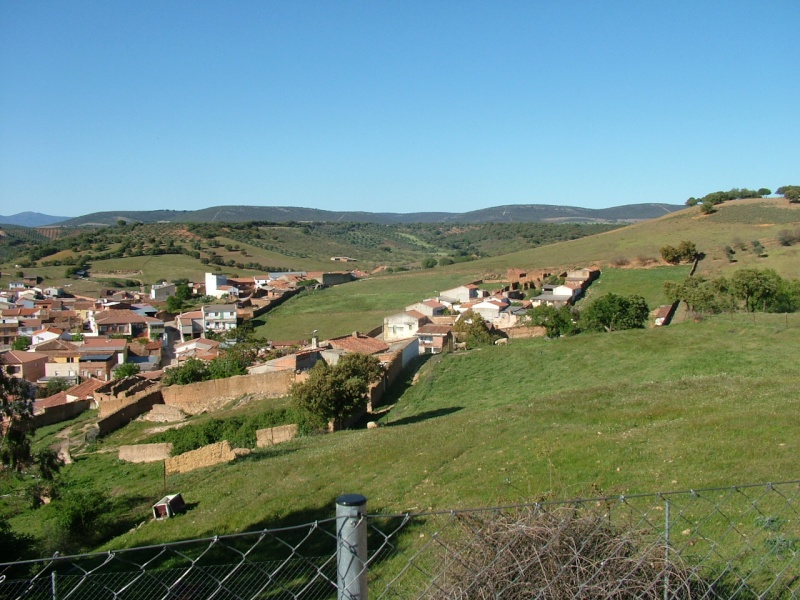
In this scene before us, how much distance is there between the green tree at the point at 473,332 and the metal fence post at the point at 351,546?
4010 centimetres

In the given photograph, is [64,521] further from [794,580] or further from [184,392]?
[184,392]

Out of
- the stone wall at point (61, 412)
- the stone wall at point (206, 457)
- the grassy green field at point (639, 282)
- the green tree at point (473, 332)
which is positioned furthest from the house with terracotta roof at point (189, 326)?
the stone wall at point (206, 457)

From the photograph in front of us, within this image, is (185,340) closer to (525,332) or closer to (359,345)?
(359,345)

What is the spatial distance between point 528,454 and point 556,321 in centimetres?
3375

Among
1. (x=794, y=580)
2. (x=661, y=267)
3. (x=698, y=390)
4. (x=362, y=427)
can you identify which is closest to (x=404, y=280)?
(x=661, y=267)

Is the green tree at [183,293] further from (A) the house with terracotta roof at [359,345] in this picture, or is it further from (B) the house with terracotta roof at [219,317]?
(A) the house with terracotta roof at [359,345]

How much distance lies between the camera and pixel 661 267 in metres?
71.5

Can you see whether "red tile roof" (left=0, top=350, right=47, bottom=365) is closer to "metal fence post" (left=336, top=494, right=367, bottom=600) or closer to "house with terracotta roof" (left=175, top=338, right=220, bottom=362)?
"house with terracotta roof" (left=175, top=338, right=220, bottom=362)

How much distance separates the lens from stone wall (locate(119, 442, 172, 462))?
85.7ft

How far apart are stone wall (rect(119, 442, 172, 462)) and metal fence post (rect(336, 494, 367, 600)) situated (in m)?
24.6

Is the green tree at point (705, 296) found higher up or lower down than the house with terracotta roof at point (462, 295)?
higher up

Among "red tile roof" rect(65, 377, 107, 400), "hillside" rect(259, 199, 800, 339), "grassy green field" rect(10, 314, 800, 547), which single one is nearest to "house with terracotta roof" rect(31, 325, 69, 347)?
"hillside" rect(259, 199, 800, 339)

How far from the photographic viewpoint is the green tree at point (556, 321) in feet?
147

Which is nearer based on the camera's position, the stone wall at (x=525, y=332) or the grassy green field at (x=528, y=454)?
the grassy green field at (x=528, y=454)
